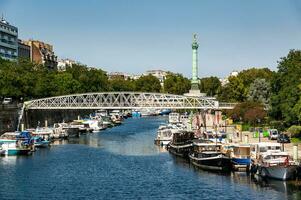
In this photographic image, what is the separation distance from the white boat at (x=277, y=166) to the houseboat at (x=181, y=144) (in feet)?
58.1

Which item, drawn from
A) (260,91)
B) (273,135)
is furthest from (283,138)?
(260,91)

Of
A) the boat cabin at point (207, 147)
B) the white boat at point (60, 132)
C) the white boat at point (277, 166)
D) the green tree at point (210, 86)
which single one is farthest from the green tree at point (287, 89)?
the green tree at point (210, 86)

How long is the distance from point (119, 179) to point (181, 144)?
60.4ft

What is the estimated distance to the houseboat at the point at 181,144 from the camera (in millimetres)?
66438

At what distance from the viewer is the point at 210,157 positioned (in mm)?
55188

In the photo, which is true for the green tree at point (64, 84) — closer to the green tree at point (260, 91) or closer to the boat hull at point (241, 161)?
the green tree at point (260, 91)

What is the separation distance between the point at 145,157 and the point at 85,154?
6.90 meters

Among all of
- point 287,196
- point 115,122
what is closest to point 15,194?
point 287,196

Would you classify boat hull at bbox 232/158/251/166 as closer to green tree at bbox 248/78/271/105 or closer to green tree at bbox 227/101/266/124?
green tree at bbox 227/101/266/124

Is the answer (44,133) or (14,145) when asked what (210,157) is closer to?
(14,145)

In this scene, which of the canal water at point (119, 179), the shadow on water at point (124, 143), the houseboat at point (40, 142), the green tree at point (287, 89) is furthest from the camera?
the houseboat at point (40, 142)

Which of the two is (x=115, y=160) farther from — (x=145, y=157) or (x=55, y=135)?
(x=55, y=135)

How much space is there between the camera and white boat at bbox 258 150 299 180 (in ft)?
150

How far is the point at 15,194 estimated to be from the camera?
145 feet
